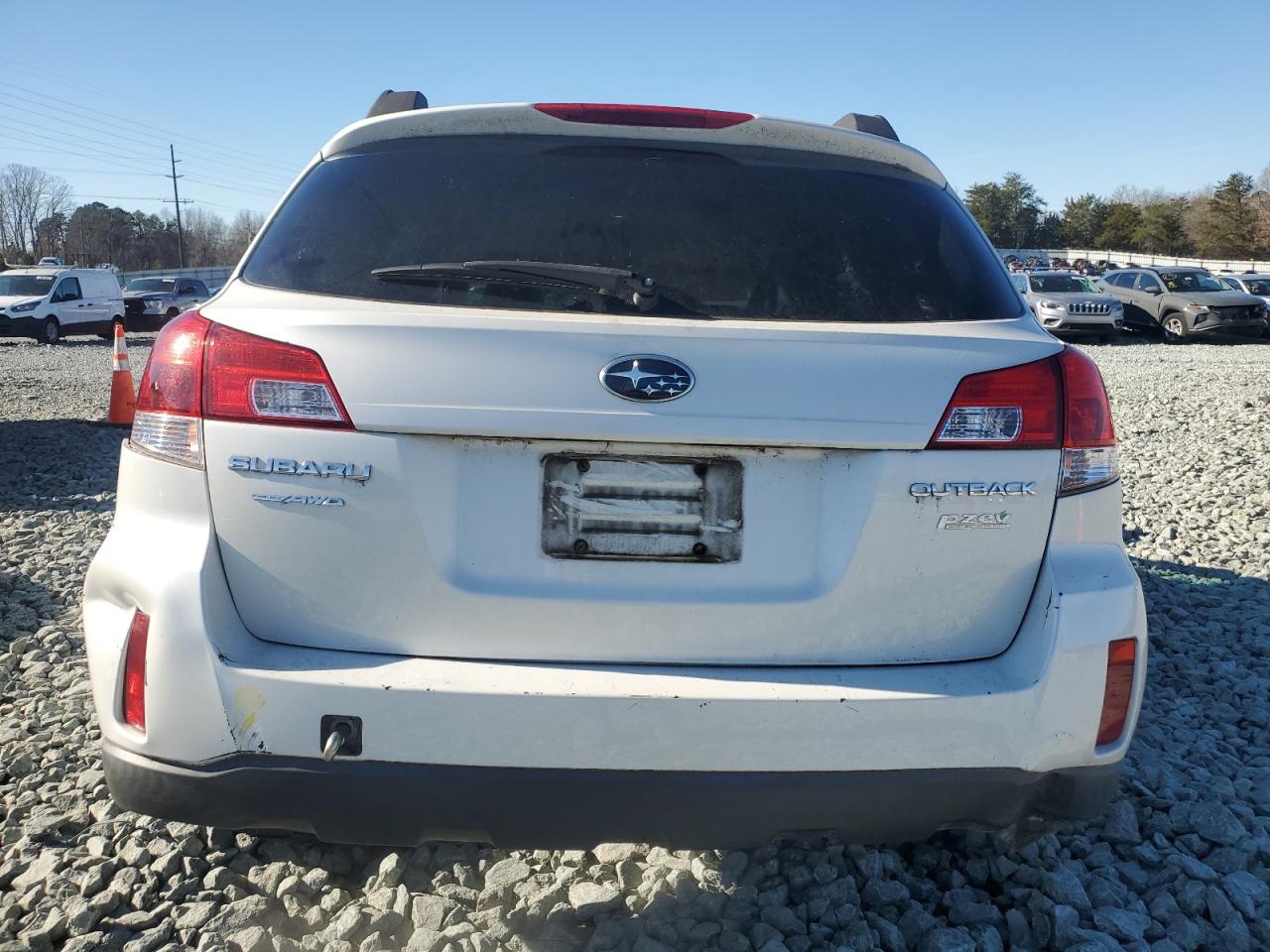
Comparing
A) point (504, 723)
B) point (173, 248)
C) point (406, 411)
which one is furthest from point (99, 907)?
point (173, 248)

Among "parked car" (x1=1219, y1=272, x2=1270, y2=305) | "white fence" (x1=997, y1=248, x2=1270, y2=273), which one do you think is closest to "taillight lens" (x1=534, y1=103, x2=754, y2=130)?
"parked car" (x1=1219, y1=272, x2=1270, y2=305)

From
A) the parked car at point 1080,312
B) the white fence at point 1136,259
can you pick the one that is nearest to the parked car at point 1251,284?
the parked car at point 1080,312

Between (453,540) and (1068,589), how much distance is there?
3.79 ft

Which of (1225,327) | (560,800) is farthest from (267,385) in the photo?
(1225,327)

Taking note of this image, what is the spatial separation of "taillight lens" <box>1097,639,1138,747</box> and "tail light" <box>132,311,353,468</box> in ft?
4.91

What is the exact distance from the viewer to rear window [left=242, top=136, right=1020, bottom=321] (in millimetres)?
1929

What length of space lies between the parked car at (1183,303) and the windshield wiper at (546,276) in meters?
25.3

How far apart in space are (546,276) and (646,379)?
33cm

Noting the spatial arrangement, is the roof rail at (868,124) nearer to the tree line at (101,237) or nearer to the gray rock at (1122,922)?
the gray rock at (1122,922)

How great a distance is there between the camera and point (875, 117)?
2.73m

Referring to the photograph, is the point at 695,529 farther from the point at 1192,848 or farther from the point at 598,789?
the point at 1192,848

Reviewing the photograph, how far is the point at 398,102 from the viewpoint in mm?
2529

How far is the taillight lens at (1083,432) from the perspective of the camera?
1887 mm

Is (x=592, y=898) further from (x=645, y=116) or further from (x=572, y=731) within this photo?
(x=645, y=116)
